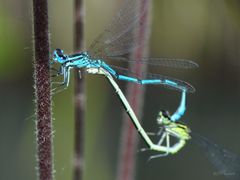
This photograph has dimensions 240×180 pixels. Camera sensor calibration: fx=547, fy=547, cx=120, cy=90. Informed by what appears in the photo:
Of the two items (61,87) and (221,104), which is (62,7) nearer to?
(221,104)

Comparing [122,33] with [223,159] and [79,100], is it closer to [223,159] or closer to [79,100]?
[79,100]

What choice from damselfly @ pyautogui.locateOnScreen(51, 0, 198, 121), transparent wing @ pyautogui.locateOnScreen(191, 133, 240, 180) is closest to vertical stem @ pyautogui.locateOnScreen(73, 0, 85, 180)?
damselfly @ pyautogui.locateOnScreen(51, 0, 198, 121)

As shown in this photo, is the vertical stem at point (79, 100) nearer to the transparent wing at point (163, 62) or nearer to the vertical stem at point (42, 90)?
the transparent wing at point (163, 62)

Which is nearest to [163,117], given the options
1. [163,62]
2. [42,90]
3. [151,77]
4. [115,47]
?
[151,77]

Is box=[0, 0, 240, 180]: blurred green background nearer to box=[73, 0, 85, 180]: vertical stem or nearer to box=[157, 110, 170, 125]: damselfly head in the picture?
box=[157, 110, 170, 125]: damselfly head

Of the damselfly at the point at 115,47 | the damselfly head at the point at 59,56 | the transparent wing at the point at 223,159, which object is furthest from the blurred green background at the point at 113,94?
the damselfly head at the point at 59,56

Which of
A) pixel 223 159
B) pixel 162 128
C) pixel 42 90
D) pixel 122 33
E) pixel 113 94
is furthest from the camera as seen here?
pixel 113 94

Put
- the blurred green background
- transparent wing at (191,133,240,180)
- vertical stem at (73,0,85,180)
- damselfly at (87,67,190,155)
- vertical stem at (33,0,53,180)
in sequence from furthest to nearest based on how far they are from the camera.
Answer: the blurred green background < transparent wing at (191,133,240,180) < damselfly at (87,67,190,155) < vertical stem at (73,0,85,180) < vertical stem at (33,0,53,180)
